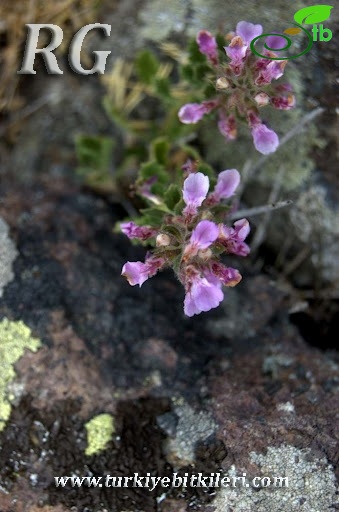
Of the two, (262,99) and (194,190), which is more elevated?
(262,99)

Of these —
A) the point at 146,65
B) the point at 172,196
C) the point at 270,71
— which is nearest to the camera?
the point at 270,71

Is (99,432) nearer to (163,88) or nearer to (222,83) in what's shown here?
(222,83)

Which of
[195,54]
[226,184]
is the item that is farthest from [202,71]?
[226,184]

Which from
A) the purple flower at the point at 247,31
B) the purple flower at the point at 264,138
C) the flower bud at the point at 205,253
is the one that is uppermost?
the purple flower at the point at 247,31

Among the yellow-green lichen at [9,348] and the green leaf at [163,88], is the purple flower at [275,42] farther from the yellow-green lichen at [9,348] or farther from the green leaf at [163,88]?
the yellow-green lichen at [9,348]

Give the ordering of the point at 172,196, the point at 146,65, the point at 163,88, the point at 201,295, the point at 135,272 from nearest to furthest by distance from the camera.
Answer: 1. the point at 201,295
2. the point at 135,272
3. the point at 172,196
4. the point at 163,88
5. the point at 146,65

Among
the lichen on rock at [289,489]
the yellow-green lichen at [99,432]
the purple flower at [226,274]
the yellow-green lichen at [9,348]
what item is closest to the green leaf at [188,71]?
the purple flower at [226,274]
